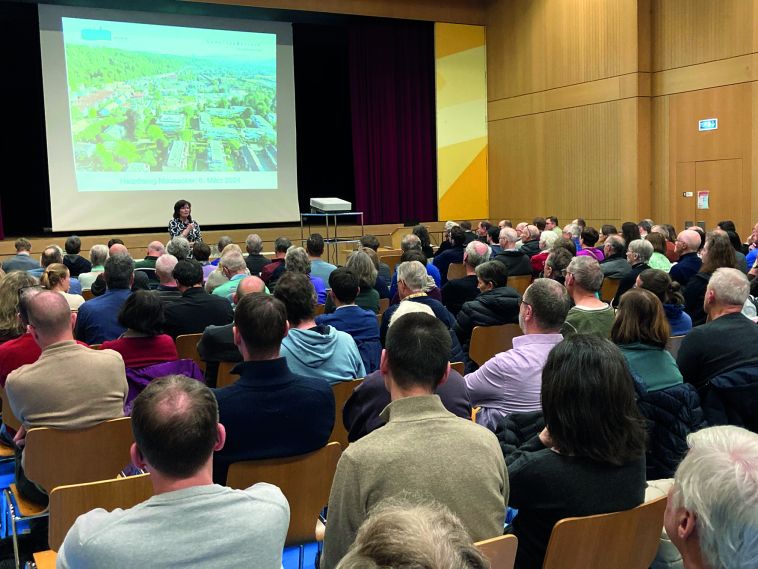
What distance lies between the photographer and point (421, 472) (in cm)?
190

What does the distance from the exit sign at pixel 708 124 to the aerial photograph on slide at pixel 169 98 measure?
683 cm

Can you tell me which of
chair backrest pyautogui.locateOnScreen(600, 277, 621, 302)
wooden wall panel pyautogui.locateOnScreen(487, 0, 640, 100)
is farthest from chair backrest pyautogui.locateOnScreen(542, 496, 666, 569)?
wooden wall panel pyautogui.locateOnScreen(487, 0, 640, 100)

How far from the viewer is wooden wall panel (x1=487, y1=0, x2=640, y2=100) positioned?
11828mm

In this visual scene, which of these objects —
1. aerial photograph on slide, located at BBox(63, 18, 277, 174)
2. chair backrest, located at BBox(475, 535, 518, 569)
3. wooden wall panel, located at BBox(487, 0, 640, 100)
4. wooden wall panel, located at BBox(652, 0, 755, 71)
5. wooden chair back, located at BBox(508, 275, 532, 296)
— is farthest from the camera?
wooden wall panel, located at BBox(487, 0, 640, 100)

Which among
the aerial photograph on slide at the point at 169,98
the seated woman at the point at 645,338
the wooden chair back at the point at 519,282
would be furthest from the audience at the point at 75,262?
the seated woman at the point at 645,338

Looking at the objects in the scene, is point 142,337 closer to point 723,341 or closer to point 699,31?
point 723,341

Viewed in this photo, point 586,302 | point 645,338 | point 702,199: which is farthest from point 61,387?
point 702,199

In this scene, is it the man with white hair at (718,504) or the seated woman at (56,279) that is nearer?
the man with white hair at (718,504)

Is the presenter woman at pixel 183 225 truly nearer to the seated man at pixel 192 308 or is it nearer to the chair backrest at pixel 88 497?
the seated man at pixel 192 308

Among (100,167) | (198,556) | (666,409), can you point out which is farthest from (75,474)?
(100,167)

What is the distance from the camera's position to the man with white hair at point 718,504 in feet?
4.18

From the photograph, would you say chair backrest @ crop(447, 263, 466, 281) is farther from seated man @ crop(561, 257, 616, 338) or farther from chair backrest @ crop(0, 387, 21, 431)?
chair backrest @ crop(0, 387, 21, 431)

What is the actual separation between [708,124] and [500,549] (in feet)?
34.9

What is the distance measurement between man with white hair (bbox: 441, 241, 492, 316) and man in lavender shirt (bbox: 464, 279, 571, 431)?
2.72 m
